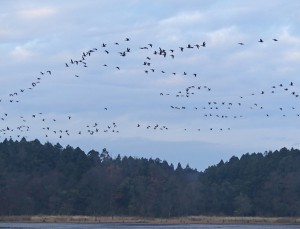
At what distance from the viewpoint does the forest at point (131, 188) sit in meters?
168

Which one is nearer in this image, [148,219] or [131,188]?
[148,219]

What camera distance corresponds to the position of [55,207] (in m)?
167

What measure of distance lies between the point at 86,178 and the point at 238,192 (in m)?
27.7

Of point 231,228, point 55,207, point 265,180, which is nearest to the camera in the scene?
point 231,228

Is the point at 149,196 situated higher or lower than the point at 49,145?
A: lower

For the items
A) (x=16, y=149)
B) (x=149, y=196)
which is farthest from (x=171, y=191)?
(x=16, y=149)

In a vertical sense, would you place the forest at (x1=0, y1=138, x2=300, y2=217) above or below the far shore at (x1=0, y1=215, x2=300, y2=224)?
above

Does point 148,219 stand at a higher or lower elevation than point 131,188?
lower

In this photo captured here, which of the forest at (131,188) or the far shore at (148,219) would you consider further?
the forest at (131,188)

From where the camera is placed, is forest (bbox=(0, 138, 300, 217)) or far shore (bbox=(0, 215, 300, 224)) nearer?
far shore (bbox=(0, 215, 300, 224))

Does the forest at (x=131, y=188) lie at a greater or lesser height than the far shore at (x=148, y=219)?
greater

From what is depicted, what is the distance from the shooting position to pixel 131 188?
173 m

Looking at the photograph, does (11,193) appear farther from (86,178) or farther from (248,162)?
(248,162)

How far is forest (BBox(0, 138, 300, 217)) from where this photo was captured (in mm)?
168250
